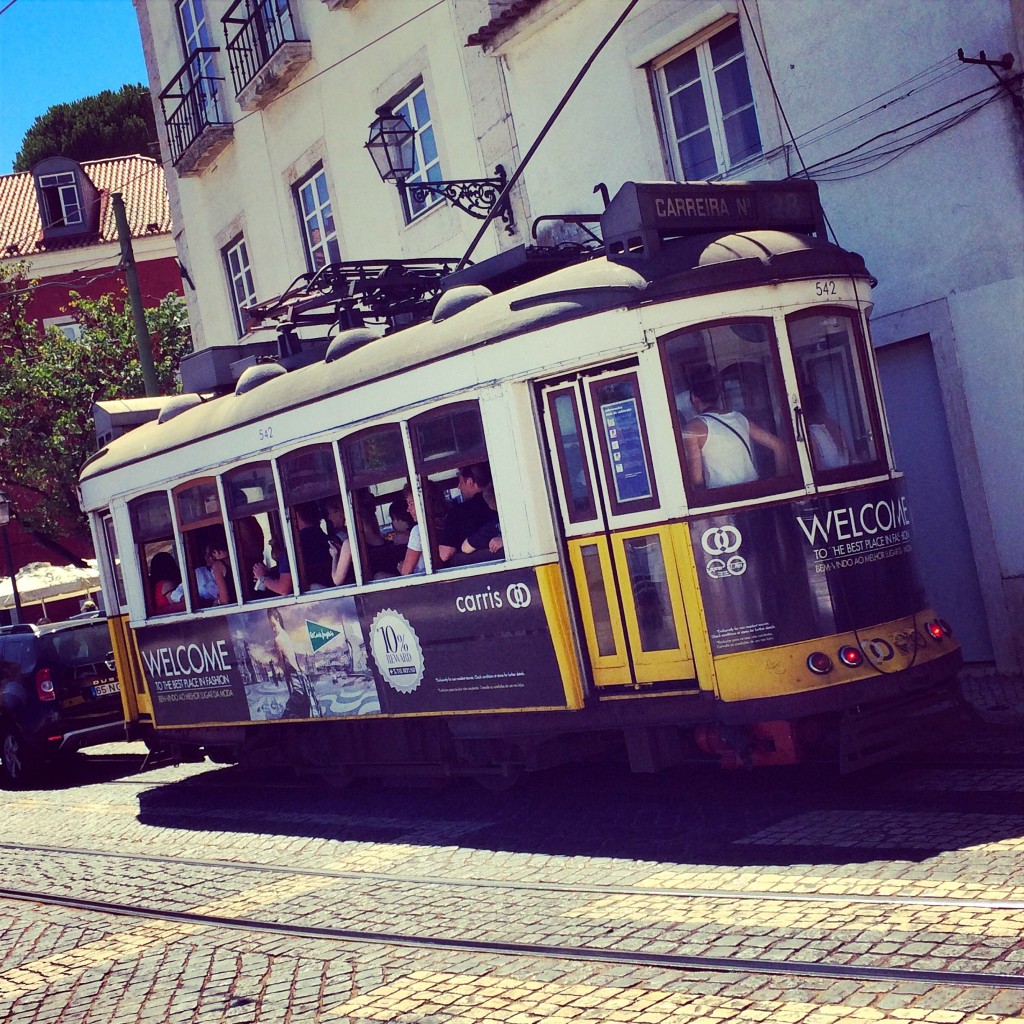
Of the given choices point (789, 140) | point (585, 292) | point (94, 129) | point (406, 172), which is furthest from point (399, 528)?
point (94, 129)

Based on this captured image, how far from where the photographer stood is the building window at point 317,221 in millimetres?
19062

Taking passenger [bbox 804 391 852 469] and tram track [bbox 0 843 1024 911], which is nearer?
tram track [bbox 0 843 1024 911]

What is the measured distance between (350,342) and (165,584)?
330 cm

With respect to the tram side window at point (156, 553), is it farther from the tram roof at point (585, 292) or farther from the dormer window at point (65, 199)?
the dormer window at point (65, 199)

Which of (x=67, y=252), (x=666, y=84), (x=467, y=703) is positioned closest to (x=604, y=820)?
(x=467, y=703)

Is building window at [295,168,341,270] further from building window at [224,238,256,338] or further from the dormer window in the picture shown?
the dormer window

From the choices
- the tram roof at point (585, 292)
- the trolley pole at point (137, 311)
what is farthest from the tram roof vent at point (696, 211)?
the trolley pole at point (137, 311)

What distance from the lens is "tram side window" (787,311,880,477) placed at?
26.6 feet

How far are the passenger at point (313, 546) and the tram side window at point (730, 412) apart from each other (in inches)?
128

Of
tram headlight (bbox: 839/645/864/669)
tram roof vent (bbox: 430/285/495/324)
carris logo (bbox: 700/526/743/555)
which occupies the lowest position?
tram headlight (bbox: 839/645/864/669)

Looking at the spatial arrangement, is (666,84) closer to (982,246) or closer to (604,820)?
(982,246)

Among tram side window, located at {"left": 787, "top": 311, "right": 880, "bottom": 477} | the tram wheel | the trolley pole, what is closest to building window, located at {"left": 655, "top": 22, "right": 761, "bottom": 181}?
tram side window, located at {"left": 787, "top": 311, "right": 880, "bottom": 477}

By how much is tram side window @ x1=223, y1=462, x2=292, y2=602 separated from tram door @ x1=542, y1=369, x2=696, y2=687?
2.88 metres

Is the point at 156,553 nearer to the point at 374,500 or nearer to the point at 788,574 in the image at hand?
the point at 374,500
